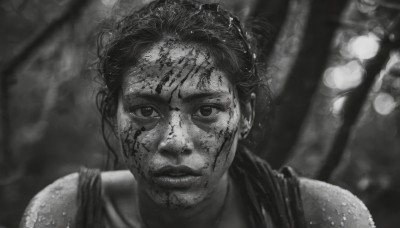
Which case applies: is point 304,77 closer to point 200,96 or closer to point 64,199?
point 200,96

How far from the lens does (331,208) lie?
96.9 inches

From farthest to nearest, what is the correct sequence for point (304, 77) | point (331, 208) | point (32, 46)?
point (32, 46) → point (304, 77) → point (331, 208)

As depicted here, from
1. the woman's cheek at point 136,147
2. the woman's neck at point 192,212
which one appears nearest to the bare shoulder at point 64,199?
the woman's neck at point 192,212

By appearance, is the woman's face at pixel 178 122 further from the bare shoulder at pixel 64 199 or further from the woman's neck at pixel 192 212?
the bare shoulder at pixel 64 199

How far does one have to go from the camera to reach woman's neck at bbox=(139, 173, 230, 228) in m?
2.35

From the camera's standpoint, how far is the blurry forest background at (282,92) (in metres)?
3.22

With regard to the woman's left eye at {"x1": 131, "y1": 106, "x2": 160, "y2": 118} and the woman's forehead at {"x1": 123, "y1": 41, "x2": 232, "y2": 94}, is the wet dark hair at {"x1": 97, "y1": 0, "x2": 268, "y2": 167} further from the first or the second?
the woman's left eye at {"x1": 131, "y1": 106, "x2": 160, "y2": 118}

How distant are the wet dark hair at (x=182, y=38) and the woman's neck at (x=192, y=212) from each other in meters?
0.35

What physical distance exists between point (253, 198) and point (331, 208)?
12.1 inches

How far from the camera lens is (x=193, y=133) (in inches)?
82.4

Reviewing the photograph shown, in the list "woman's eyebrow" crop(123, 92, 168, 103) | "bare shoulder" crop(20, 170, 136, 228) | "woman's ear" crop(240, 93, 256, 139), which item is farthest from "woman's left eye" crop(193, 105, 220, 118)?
"bare shoulder" crop(20, 170, 136, 228)

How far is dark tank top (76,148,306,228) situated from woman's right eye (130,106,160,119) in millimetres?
494

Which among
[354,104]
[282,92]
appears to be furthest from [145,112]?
[354,104]

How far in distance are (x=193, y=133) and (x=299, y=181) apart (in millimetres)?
622
